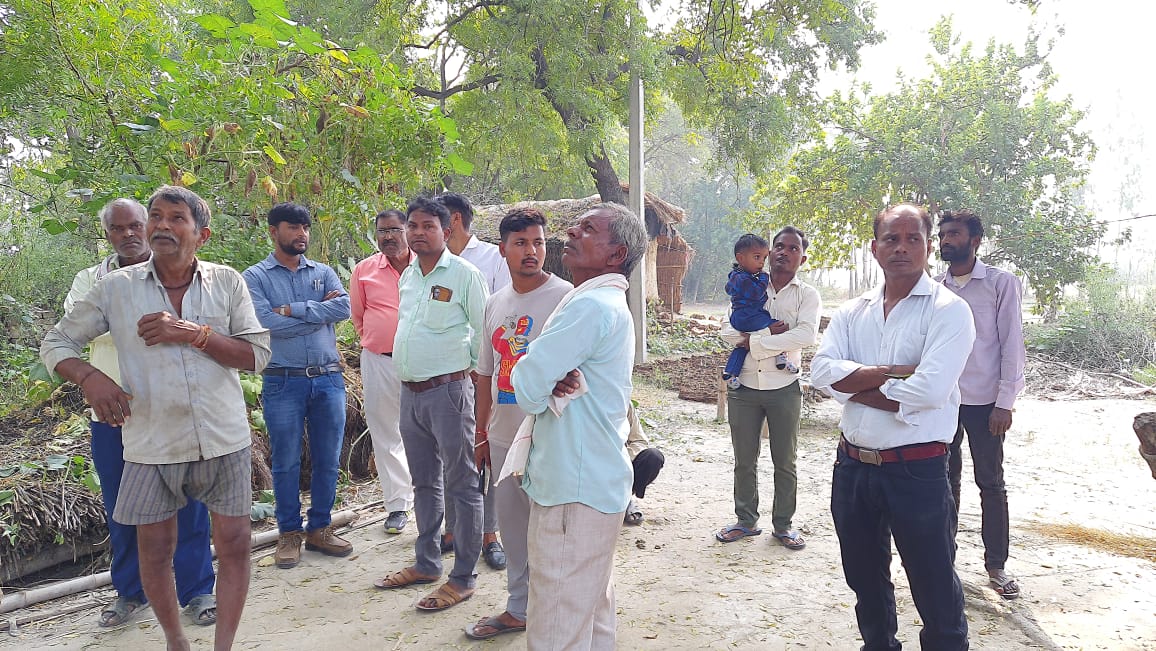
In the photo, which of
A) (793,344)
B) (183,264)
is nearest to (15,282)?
(183,264)

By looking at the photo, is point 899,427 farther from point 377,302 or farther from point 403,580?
point 377,302

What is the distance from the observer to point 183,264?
2.82m

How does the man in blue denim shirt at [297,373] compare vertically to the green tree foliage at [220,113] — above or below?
below

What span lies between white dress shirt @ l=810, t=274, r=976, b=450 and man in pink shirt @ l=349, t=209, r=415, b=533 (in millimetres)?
2839

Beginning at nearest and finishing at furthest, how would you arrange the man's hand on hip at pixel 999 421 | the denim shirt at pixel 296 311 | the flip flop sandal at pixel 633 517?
1. the man's hand on hip at pixel 999 421
2. the denim shirt at pixel 296 311
3. the flip flop sandal at pixel 633 517

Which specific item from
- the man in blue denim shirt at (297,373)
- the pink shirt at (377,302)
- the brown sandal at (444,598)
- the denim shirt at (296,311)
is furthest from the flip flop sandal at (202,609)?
the pink shirt at (377,302)

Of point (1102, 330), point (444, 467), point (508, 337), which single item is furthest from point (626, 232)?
point (1102, 330)

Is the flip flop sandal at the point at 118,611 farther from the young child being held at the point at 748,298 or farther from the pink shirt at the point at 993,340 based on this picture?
the pink shirt at the point at 993,340

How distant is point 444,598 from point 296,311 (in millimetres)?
1768

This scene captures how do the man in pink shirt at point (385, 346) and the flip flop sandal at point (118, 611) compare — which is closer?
the flip flop sandal at point (118, 611)

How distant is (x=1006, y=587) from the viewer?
12.1 ft

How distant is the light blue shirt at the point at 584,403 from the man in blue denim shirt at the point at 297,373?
7.38ft

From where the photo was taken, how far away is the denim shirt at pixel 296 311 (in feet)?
13.5

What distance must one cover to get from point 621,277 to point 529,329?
33.2 inches
